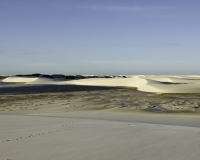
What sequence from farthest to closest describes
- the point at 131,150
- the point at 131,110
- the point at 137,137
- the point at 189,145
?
the point at 131,110 → the point at 137,137 → the point at 189,145 → the point at 131,150

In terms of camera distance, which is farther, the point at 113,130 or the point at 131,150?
the point at 113,130

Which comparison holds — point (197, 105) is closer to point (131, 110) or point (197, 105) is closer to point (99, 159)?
point (131, 110)

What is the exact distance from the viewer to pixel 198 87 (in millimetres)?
24469

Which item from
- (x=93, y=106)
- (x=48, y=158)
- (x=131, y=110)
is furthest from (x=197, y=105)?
(x=48, y=158)

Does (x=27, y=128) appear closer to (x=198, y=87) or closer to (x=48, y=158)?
(x=48, y=158)

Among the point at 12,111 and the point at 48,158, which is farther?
the point at 12,111

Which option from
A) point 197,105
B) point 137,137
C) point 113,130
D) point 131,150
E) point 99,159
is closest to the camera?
point 99,159

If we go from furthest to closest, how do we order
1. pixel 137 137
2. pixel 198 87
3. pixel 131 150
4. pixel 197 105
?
pixel 198 87 < pixel 197 105 < pixel 137 137 < pixel 131 150

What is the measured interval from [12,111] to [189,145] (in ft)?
31.7

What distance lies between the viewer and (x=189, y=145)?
15.8ft

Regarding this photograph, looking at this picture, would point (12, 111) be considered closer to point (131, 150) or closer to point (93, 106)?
point (93, 106)

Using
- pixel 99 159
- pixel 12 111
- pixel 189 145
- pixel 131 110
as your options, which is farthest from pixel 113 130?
pixel 12 111

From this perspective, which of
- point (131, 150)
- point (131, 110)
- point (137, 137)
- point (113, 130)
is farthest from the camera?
point (131, 110)

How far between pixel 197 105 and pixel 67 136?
9487mm
